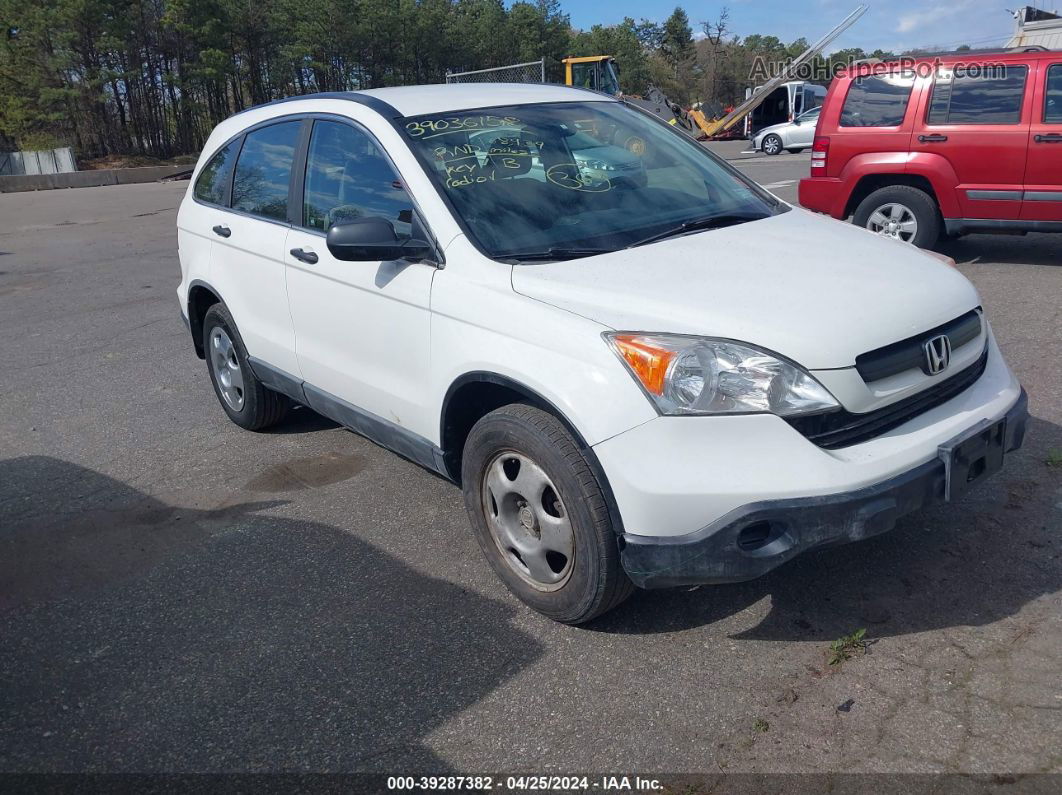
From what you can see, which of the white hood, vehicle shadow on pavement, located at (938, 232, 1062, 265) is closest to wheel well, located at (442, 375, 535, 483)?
the white hood

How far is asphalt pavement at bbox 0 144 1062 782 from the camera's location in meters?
2.81

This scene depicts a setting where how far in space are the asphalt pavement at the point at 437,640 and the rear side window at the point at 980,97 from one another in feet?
13.7

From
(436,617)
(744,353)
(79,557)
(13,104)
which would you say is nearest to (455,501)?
(436,617)

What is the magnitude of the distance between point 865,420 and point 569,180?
164 cm

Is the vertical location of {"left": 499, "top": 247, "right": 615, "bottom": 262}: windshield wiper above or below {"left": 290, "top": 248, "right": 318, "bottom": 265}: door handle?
above

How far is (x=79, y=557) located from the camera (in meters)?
4.25

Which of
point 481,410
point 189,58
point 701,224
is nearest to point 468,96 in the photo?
point 701,224

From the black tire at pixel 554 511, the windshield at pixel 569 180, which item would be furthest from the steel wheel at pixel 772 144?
the black tire at pixel 554 511

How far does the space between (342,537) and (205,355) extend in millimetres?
2191

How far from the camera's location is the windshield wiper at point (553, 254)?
11.4 feet

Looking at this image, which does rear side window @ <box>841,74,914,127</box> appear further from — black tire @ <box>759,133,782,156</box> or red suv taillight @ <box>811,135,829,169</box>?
black tire @ <box>759,133,782,156</box>

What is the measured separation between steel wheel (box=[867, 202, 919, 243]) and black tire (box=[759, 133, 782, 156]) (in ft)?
66.3

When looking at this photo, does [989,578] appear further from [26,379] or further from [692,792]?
[26,379]

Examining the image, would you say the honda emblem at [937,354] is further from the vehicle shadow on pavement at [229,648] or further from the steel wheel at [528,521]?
the vehicle shadow on pavement at [229,648]
